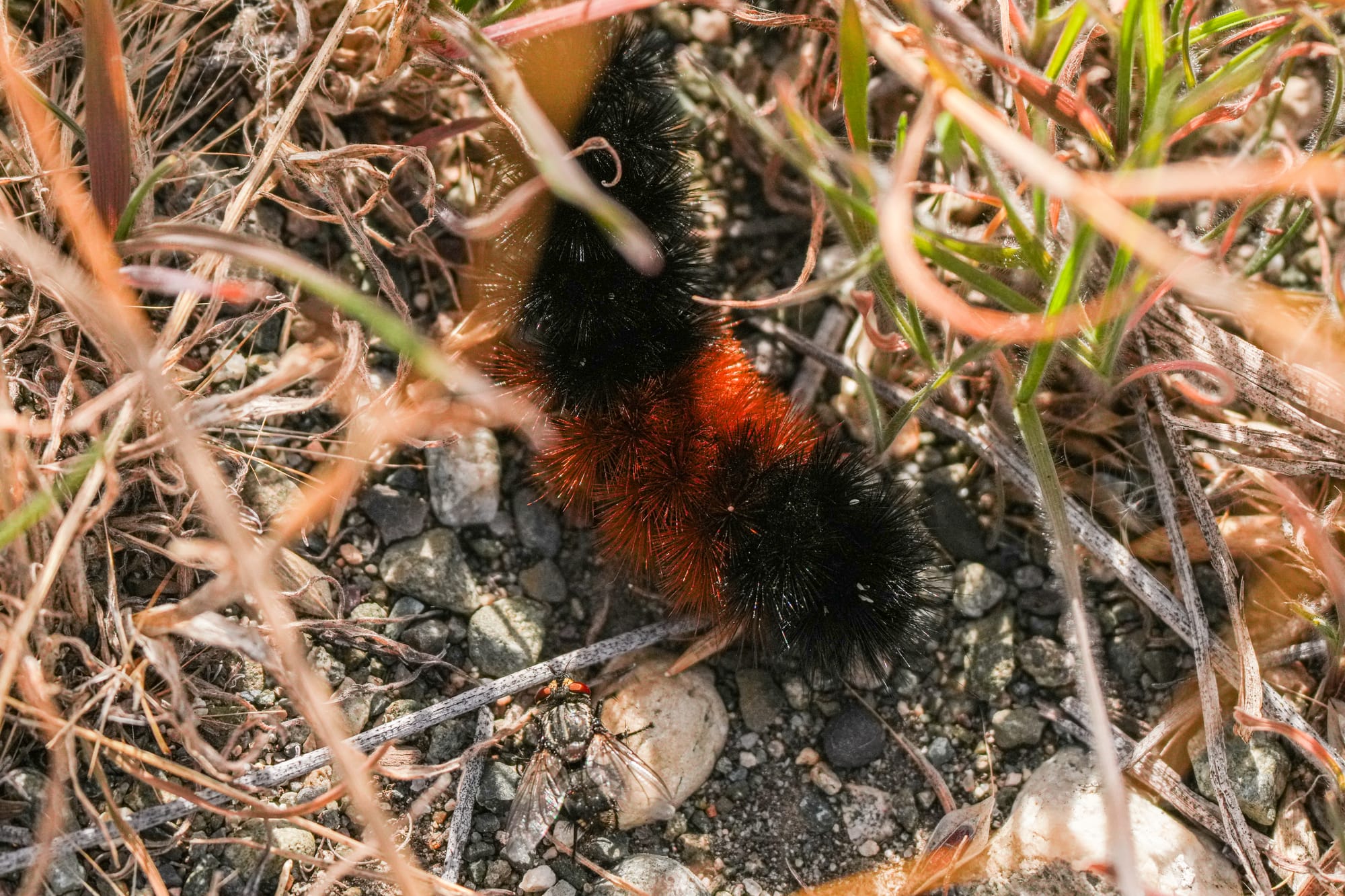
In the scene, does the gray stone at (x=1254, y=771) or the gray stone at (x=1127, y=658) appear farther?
the gray stone at (x=1127, y=658)

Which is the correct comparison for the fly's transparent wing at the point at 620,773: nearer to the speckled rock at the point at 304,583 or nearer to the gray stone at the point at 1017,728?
the speckled rock at the point at 304,583

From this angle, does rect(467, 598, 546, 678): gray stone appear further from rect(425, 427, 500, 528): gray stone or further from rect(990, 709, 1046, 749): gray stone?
rect(990, 709, 1046, 749): gray stone

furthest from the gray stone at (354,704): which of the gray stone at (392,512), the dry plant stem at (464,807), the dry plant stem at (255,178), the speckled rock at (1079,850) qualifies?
the speckled rock at (1079,850)

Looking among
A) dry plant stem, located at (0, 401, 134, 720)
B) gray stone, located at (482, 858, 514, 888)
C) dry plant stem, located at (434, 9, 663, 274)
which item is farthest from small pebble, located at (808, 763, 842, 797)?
dry plant stem, located at (0, 401, 134, 720)

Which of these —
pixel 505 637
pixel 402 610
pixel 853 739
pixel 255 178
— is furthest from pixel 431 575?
pixel 853 739

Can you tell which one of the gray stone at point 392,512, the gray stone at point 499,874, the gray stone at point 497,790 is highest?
the gray stone at point 392,512

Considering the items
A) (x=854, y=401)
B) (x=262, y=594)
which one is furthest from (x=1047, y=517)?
(x=262, y=594)

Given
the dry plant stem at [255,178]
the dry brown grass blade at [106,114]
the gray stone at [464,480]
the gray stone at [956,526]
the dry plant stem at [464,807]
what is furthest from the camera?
the gray stone at [956,526]
